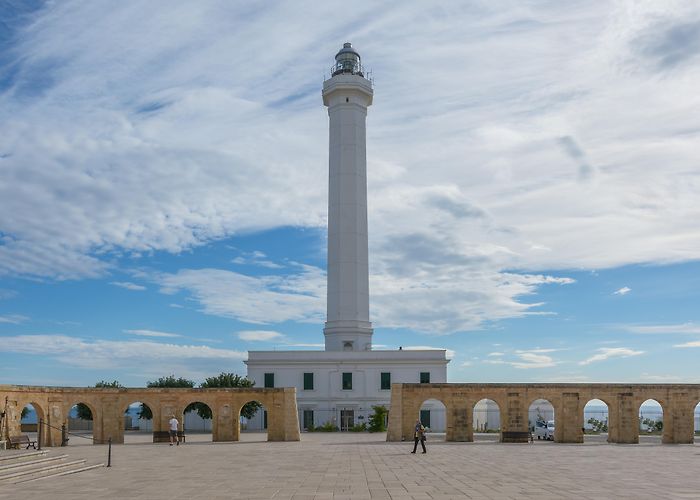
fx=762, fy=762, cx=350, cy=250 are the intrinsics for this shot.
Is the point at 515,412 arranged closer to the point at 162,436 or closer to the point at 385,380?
the point at 162,436

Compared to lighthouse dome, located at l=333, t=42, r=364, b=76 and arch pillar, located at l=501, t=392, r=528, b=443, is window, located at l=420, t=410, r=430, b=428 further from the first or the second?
lighthouse dome, located at l=333, t=42, r=364, b=76

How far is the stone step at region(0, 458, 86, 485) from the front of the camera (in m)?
19.3

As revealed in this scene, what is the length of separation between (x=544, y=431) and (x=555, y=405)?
208 inches

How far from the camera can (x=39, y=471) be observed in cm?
2108

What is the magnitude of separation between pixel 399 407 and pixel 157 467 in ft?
51.7

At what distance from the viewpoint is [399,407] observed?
36.4 m

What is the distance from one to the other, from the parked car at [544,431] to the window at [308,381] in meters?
17.0

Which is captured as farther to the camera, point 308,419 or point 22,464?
point 308,419

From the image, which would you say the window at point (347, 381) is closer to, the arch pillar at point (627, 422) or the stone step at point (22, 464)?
the arch pillar at point (627, 422)

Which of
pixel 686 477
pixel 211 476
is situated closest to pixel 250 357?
pixel 211 476

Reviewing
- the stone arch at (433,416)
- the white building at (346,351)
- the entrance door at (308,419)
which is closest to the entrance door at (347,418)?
the white building at (346,351)

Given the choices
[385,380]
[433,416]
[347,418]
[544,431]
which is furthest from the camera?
[385,380]

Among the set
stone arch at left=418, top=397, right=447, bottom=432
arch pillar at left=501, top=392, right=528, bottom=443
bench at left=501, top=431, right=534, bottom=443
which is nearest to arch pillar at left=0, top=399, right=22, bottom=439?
bench at left=501, top=431, right=534, bottom=443

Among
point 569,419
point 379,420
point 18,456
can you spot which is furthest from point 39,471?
point 379,420
